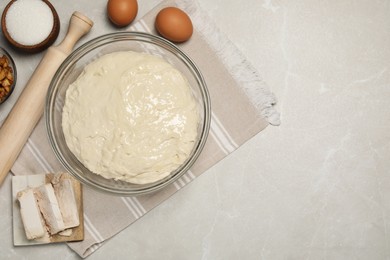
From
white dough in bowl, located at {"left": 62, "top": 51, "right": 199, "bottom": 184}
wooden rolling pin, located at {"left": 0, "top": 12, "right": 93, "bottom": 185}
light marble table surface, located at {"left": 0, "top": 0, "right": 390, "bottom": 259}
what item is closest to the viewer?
white dough in bowl, located at {"left": 62, "top": 51, "right": 199, "bottom": 184}

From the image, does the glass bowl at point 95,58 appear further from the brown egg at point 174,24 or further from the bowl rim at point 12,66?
the bowl rim at point 12,66

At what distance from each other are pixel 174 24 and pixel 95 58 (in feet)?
0.81

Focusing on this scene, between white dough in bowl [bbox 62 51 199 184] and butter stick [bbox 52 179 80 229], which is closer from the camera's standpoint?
white dough in bowl [bbox 62 51 199 184]

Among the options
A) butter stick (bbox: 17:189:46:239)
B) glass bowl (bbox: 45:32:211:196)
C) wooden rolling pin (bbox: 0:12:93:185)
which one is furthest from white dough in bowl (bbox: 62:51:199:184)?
butter stick (bbox: 17:189:46:239)

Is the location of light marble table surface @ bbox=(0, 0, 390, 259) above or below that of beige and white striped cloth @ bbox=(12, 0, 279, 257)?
below

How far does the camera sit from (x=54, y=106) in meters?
1.34

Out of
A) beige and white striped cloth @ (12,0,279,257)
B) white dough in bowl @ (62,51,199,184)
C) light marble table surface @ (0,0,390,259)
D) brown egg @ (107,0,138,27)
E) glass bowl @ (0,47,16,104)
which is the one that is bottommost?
light marble table surface @ (0,0,390,259)

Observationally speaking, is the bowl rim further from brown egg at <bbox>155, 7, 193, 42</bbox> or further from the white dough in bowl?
brown egg at <bbox>155, 7, 193, 42</bbox>

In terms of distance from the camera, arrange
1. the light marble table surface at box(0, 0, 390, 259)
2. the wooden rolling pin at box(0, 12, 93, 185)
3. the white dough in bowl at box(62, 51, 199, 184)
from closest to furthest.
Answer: the white dough in bowl at box(62, 51, 199, 184), the wooden rolling pin at box(0, 12, 93, 185), the light marble table surface at box(0, 0, 390, 259)

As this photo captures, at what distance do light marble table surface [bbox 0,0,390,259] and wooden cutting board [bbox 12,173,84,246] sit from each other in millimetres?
112

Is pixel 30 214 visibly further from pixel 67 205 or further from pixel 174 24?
pixel 174 24

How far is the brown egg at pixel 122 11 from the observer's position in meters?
1.39

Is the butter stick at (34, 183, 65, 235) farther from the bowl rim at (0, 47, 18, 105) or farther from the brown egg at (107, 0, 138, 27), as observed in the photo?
the brown egg at (107, 0, 138, 27)

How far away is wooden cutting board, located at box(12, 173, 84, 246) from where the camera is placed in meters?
1.44
